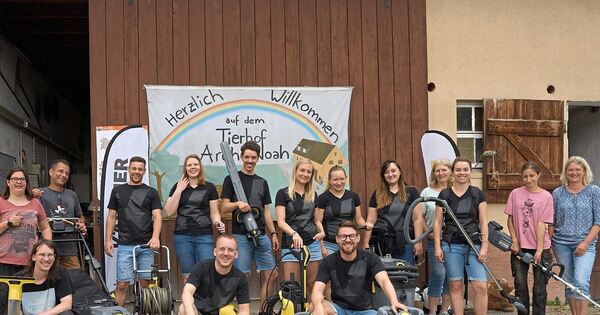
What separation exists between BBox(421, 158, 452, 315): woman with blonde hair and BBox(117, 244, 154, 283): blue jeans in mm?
2631

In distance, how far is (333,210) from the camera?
643cm

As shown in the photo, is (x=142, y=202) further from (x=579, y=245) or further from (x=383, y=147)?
(x=579, y=245)

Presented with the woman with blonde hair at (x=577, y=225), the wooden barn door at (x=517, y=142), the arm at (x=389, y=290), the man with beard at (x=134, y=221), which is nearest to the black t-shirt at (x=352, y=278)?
the arm at (x=389, y=290)

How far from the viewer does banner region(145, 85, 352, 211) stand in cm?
758

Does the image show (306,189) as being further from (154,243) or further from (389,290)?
(389,290)

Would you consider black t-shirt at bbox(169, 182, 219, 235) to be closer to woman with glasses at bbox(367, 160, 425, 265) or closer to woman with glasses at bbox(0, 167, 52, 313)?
woman with glasses at bbox(0, 167, 52, 313)

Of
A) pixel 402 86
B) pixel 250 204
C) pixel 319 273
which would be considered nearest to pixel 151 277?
pixel 250 204

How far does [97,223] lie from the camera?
7500 millimetres

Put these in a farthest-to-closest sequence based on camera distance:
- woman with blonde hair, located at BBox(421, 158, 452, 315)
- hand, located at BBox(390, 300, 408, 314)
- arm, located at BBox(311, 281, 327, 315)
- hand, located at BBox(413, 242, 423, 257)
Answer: hand, located at BBox(413, 242, 423, 257) < woman with blonde hair, located at BBox(421, 158, 452, 315) < arm, located at BBox(311, 281, 327, 315) < hand, located at BBox(390, 300, 408, 314)

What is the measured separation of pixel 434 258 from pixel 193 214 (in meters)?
2.29

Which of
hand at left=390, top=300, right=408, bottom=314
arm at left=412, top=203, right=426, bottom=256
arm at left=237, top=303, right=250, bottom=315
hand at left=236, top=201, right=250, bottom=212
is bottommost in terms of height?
arm at left=237, top=303, right=250, bottom=315

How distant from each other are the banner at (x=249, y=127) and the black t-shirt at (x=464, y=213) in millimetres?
1930

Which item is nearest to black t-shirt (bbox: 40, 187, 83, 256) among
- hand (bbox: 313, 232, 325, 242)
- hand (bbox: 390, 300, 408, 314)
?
hand (bbox: 313, 232, 325, 242)

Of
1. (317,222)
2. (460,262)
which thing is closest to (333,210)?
(317,222)
